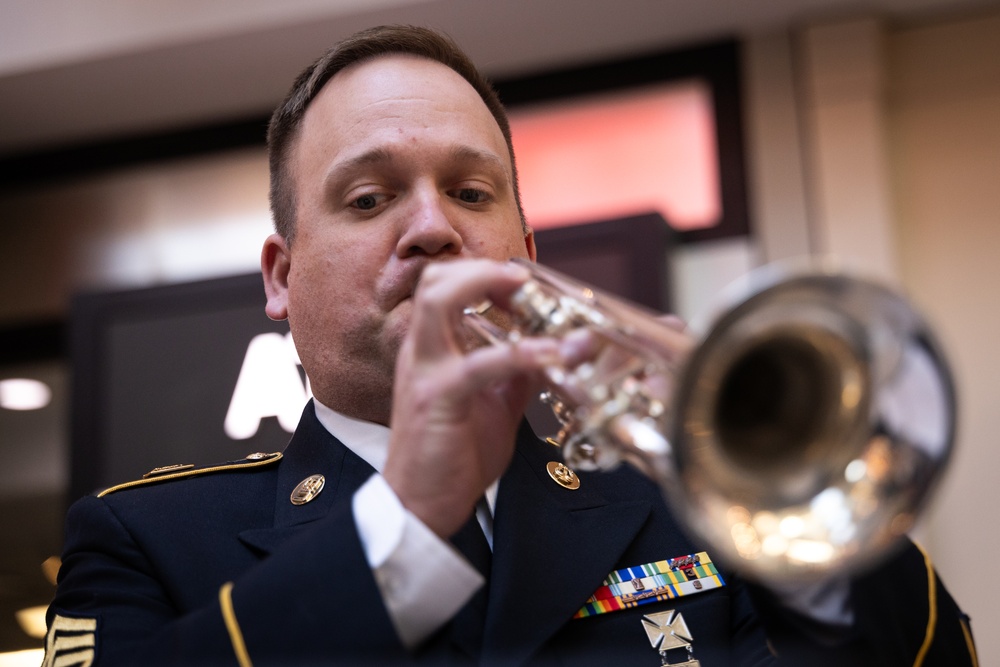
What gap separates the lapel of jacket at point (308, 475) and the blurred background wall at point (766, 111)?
8.98ft

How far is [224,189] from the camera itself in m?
5.31

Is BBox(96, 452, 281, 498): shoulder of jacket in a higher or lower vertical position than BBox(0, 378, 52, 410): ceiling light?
higher

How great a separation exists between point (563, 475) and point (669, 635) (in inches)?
13.6

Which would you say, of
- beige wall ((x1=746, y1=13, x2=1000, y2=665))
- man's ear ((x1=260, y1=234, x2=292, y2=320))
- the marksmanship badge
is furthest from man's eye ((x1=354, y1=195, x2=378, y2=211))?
beige wall ((x1=746, y1=13, x2=1000, y2=665))

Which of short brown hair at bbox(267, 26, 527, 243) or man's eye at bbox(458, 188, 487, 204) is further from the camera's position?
short brown hair at bbox(267, 26, 527, 243)

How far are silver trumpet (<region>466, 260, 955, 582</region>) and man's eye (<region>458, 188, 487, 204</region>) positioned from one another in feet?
2.15

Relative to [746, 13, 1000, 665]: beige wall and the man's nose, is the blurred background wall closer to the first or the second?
[746, 13, 1000, 665]: beige wall

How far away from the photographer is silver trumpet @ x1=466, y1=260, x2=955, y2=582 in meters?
1.38

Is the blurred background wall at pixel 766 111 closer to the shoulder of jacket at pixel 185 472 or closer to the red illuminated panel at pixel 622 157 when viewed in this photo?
the red illuminated panel at pixel 622 157

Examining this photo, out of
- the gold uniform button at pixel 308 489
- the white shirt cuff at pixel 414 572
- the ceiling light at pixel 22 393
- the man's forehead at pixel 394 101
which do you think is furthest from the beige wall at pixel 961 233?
the ceiling light at pixel 22 393

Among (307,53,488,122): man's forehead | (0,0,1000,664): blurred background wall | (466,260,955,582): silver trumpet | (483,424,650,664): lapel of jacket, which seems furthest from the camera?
(0,0,1000,664): blurred background wall

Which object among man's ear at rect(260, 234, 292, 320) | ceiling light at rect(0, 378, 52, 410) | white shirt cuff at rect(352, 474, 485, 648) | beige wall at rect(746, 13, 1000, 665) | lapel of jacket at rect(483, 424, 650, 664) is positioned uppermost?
man's ear at rect(260, 234, 292, 320)

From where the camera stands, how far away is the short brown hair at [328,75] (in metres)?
2.33

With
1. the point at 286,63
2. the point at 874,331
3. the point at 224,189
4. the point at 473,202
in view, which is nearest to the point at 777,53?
the point at 286,63
